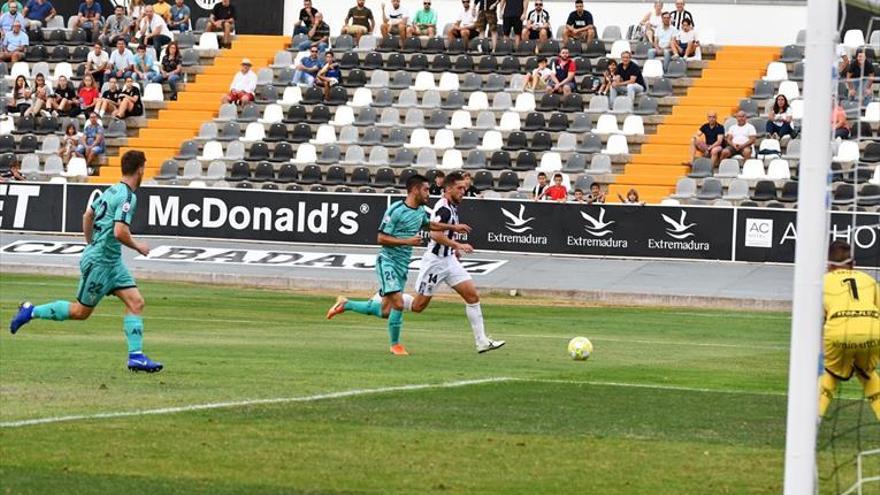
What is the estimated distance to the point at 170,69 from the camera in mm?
47000

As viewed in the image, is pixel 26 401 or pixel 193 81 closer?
pixel 26 401

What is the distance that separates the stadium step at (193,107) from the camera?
4438 cm

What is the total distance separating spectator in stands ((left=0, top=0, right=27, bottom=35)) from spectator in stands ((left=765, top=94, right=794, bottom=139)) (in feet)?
75.6

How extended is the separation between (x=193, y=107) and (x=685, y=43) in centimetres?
1353

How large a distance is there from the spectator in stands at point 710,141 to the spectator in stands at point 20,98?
60.8 feet

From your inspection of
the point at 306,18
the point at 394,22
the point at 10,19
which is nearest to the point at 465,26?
the point at 394,22

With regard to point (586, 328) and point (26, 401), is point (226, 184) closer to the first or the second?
point (586, 328)

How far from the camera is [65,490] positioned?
10523 mm

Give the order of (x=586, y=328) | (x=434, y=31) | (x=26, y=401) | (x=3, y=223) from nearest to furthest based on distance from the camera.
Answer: (x=26, y=401) < (x=586, y=328) < (x=3, y=223) < (x=434, y=31)

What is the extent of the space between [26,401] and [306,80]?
31320 millimetres

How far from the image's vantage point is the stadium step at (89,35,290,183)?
44375mm

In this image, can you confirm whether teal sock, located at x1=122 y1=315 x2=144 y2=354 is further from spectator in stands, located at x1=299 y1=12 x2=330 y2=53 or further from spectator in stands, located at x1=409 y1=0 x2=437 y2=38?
spectator in stands, located at x1=409 y1=0 x2=437 y2=38

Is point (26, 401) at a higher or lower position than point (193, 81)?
lower

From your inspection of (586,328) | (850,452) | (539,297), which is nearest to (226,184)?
(539,297)
